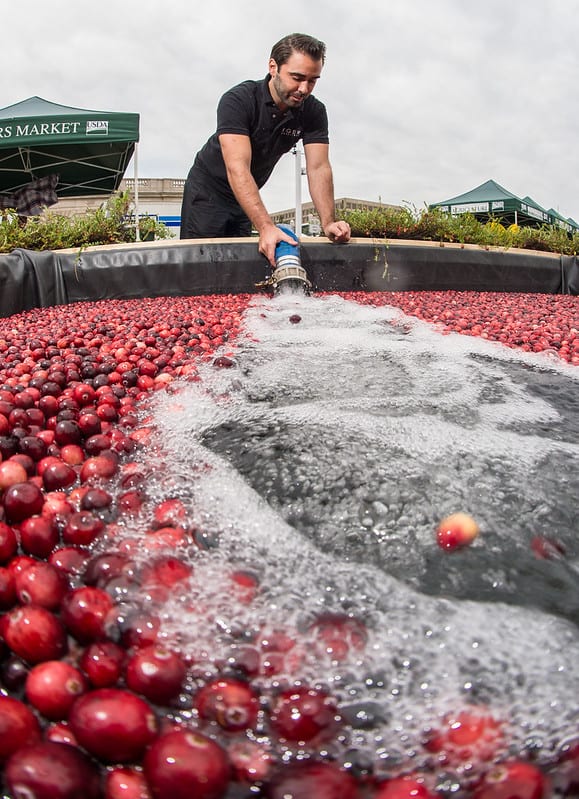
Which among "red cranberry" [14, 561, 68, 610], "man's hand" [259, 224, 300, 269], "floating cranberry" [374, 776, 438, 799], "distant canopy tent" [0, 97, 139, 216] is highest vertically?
"distant canopy tent" [0, 97, 139, 216]

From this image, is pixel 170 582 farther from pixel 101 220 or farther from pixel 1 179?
pixel 1 179

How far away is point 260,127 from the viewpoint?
4.38 m

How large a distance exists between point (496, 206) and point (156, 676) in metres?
19.5

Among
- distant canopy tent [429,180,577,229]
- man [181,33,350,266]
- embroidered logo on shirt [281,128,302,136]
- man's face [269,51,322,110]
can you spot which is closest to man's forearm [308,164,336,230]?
man [181,33,350,266]

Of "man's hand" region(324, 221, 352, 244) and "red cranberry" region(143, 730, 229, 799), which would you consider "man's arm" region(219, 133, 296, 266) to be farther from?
"red cranberry" region(143, 730, 229, 799)

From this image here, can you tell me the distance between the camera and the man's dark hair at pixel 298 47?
4.01 m

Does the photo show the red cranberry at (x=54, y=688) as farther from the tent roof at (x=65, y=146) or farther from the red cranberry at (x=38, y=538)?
the tent roof at (x=65, y=146)

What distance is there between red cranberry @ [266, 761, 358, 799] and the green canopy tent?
59.5 ft

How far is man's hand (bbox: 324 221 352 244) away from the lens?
4.77m

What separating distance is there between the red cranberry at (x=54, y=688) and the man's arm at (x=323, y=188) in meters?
4.44

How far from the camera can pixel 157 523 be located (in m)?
1.22

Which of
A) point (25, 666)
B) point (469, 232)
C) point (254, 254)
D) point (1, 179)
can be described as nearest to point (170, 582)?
point (25, 666)

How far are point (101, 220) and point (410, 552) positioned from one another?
542cm

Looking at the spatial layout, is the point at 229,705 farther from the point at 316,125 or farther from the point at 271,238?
the point at 316,125
